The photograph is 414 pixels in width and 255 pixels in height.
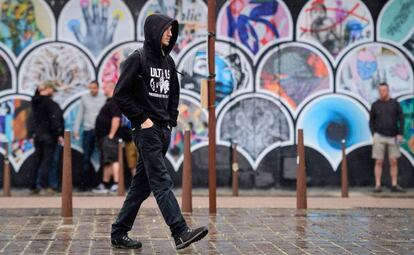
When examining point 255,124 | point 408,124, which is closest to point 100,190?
point 255,124

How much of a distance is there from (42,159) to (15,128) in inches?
31.2

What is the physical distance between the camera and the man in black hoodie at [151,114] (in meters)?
8.05

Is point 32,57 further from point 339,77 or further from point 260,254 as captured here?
point 260,254

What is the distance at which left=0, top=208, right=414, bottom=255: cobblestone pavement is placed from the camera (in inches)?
325

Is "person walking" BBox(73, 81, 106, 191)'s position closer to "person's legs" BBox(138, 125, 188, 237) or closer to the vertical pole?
the vertical pole

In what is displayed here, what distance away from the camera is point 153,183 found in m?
8.09

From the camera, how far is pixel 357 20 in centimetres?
1689

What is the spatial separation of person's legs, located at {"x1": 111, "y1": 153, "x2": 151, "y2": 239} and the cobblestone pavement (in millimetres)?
206


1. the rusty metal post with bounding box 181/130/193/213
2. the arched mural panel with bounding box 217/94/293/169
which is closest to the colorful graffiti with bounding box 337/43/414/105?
the arched mural panel with bounding box 217/94/293/169

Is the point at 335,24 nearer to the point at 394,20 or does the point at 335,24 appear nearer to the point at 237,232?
the point at 394,20

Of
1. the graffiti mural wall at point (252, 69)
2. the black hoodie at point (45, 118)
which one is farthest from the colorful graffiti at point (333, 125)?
the black hoodie at point (45, 118)

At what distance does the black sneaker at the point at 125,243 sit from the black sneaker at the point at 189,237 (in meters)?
0.57

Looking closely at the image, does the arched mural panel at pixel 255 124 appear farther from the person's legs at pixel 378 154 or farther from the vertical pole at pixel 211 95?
the vertical pole at pixel 211 95

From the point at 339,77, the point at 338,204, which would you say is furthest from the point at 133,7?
the point at 338,204
